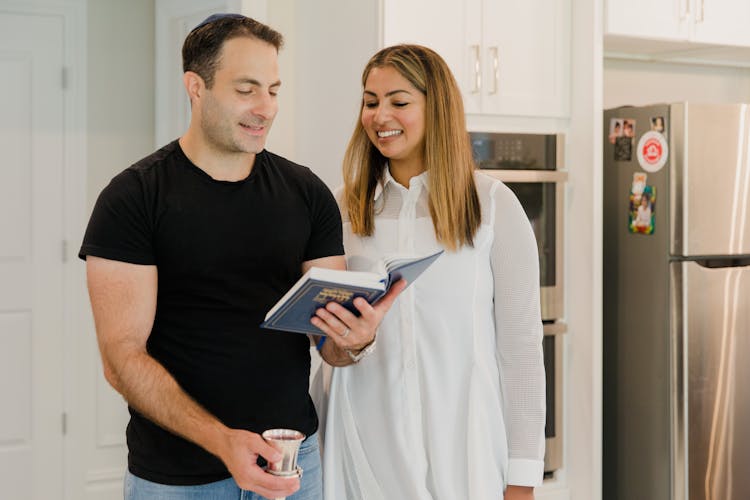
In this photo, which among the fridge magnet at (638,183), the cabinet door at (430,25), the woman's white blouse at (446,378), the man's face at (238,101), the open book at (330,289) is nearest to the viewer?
the open book at (330,289)

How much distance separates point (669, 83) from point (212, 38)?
278 cm

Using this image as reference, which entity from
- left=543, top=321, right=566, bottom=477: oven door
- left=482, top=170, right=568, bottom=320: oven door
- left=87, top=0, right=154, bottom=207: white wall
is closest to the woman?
left=482, top=170, right=568, bottom=320: oven door

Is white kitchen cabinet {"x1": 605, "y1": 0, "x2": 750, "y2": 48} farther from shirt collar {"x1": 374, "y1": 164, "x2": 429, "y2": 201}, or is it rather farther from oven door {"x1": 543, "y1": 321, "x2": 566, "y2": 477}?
Answer: shirt collar {"x1": 374, "y1": 164, "x2": 429, "y2": 201}

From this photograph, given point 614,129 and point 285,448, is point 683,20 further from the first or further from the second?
point 285,448

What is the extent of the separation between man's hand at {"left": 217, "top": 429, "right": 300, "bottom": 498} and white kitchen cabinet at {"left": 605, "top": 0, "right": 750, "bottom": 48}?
229cm

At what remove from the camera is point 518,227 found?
2.07m

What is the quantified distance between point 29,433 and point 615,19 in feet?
9.44

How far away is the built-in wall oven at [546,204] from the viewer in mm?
3125

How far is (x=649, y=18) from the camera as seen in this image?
11.1 ft

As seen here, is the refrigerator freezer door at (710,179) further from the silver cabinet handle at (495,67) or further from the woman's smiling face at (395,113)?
the woman's smiling face at (395,113)

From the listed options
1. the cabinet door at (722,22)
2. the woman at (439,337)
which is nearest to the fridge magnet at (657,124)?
the cabinet door at (722,22)

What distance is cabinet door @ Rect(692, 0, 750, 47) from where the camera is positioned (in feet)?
11.5

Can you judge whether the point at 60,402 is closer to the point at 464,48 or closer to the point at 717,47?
the point at 464,48

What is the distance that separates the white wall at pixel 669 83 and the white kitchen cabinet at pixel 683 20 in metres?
0.45
